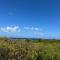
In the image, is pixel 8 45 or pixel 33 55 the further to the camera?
pixel 8 45

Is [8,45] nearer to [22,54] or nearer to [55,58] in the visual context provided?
[22,54]

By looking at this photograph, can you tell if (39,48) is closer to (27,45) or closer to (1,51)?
(27,45)

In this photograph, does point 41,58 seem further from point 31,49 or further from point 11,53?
point 11,53

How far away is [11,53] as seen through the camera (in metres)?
17.7

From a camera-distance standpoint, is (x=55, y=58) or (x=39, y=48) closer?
(x=55, y=58)

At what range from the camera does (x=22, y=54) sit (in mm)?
17562

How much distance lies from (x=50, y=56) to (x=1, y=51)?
3685mm

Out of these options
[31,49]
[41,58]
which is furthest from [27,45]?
[41,58]

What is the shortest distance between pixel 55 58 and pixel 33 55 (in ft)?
5.30

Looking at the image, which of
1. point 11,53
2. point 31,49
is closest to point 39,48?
point 31,49

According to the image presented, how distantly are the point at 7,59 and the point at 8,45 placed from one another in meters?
1.59

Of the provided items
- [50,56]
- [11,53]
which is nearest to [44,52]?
[50,56]

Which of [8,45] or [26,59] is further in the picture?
[8,45]

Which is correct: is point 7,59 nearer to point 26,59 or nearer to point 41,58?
point 26,59
